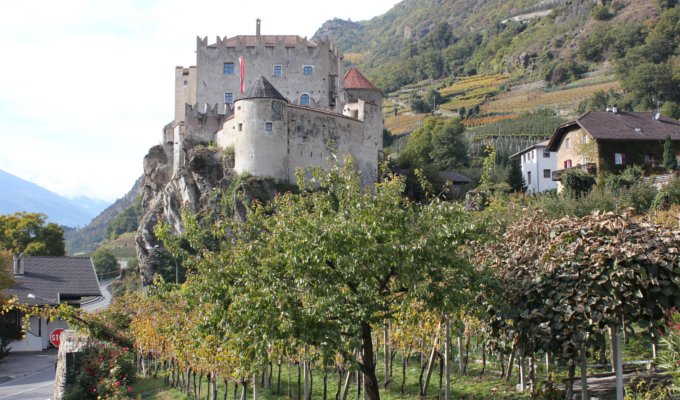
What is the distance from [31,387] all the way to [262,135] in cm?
3294

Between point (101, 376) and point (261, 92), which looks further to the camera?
point (261, 92)

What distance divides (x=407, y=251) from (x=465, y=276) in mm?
1422

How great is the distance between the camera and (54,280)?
Result: 49000mm

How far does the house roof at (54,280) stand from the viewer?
1843 inches

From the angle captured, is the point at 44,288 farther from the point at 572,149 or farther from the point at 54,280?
the point at 572,149

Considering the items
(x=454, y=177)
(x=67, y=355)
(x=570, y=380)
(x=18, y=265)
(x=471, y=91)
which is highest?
(x=471, y=91)

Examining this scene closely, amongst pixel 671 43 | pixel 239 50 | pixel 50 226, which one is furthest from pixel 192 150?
pixel 671 43

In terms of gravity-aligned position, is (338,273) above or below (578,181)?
below

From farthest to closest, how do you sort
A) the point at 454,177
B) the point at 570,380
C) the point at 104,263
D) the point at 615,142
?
1. the point at 104,263
2. the point at 454,177
3. the point at 615,142
4. the point at 570,380

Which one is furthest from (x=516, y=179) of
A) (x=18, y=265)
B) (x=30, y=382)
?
(x=30, y=382)

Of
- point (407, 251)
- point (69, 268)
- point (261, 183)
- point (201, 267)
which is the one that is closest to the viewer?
point (407, 251)

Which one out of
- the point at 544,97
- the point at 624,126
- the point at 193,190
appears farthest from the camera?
the point at 544,97

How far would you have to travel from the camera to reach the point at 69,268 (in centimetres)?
5128

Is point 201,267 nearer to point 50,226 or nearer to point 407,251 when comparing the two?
point 407,251
